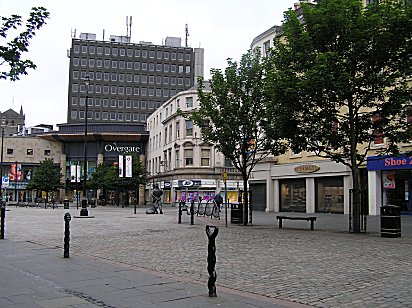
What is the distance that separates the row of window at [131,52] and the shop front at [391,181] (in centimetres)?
8489

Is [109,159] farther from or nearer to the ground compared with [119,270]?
farther from the ground

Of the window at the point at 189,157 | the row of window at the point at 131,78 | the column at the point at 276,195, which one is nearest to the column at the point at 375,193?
the column at the point at 276,195

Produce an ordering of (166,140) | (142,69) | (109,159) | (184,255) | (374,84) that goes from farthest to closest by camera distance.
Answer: (142,69), (109,159), (166,140), (374,84), (184,255)

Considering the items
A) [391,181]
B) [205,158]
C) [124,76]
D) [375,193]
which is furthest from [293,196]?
[124,76]

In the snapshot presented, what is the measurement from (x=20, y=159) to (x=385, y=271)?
90046 millimetres

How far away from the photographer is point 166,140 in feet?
228

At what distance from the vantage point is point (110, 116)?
10781cm

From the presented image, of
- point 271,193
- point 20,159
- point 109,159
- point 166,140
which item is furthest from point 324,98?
point 20,159

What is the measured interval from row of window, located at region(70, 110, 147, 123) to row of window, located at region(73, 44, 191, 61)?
13.4 meters

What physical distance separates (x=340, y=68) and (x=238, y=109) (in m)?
6.75

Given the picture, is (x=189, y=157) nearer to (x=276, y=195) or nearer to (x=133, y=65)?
(x=276, y=195)

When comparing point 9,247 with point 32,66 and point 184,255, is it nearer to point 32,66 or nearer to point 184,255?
point 184,255

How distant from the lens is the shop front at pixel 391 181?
29.0 m

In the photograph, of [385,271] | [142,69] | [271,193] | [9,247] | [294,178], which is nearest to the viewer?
[385,271]
